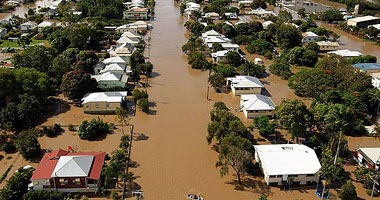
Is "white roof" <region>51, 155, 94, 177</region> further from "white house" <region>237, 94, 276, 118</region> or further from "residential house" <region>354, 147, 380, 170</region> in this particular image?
"residential house" <region>354, 147, 380, 170</region>

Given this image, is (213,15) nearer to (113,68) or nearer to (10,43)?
(113,68)

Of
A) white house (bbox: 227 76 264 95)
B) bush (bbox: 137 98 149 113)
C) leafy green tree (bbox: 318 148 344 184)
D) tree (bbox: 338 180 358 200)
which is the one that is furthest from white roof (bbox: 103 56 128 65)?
tree (bbox: 338 180 358 200)

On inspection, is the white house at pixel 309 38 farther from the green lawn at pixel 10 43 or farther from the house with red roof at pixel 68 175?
the house with red roof at pixel 68 175

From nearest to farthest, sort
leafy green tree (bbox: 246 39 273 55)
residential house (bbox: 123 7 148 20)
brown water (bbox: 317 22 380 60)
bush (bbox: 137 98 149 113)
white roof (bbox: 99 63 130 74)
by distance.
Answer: bush (bbox: 137 98 149 113) < white roof (bbox: 99 63 130 74) < leafy green tree (bbox: 246 39 273 55) < brown water (bbox: 317 22 380 60) < residential house (bbox: 123 7 148 20)

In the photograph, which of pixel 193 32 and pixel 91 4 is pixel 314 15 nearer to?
pixel 193 32

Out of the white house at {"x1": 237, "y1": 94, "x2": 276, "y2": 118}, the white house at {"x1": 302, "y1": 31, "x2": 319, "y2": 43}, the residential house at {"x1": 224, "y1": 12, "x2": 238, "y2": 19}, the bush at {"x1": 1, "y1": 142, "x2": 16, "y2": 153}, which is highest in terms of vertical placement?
the residential house at {"x1": 224, "y1": 12, "x2": 238, "y2": 19}

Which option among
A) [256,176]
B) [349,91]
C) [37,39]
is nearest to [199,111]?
[256,176]
